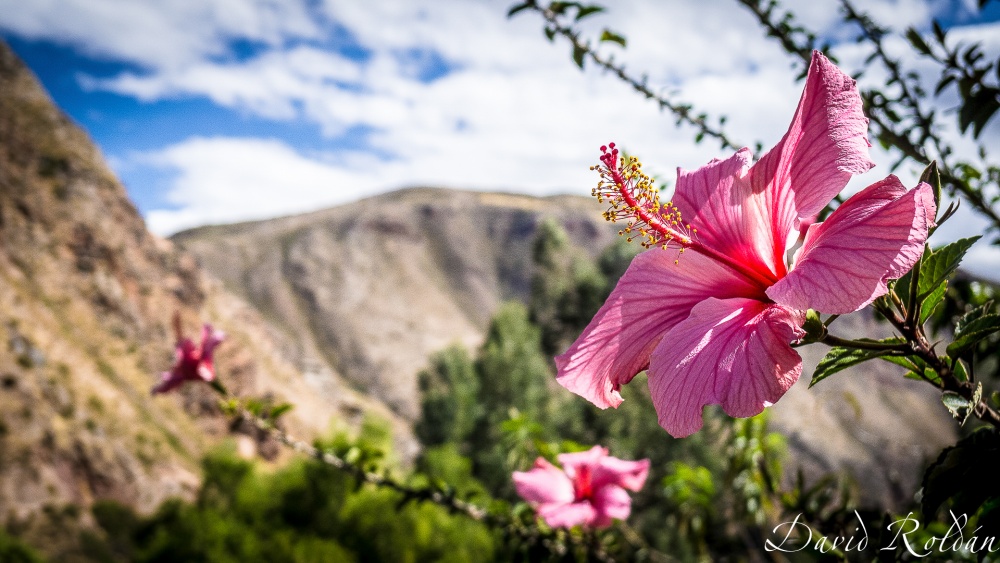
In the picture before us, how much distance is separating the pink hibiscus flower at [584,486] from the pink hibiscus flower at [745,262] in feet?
2.83

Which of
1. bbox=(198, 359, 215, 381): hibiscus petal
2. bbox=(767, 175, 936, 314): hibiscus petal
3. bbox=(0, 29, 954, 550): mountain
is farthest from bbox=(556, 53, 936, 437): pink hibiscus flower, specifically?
bbox=(198, 359, 215, 381): hibiscus petal

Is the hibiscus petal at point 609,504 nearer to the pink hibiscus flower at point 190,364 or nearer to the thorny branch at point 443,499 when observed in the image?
the thorny branch at point 443,499

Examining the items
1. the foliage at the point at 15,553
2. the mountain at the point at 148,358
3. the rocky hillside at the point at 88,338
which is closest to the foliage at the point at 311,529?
the mountain at the point at 148,358

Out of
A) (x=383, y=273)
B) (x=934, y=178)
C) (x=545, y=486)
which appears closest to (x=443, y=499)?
(x=545, y=486)

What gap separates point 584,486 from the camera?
171 centimetres

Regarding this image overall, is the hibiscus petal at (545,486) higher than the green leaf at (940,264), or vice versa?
the green leaf at (940,264)

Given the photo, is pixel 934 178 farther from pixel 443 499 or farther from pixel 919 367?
pixel 443 499

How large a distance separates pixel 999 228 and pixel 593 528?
145cm

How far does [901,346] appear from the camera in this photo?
667 millimetres

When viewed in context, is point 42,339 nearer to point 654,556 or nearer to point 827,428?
point 654,556

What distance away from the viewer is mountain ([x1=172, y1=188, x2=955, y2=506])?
5606 centimetres

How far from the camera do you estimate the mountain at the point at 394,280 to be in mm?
56062

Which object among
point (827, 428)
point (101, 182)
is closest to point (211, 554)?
point (101, 182)

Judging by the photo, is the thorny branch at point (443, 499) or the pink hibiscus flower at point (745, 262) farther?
the thorny branch at point (443, 499)
